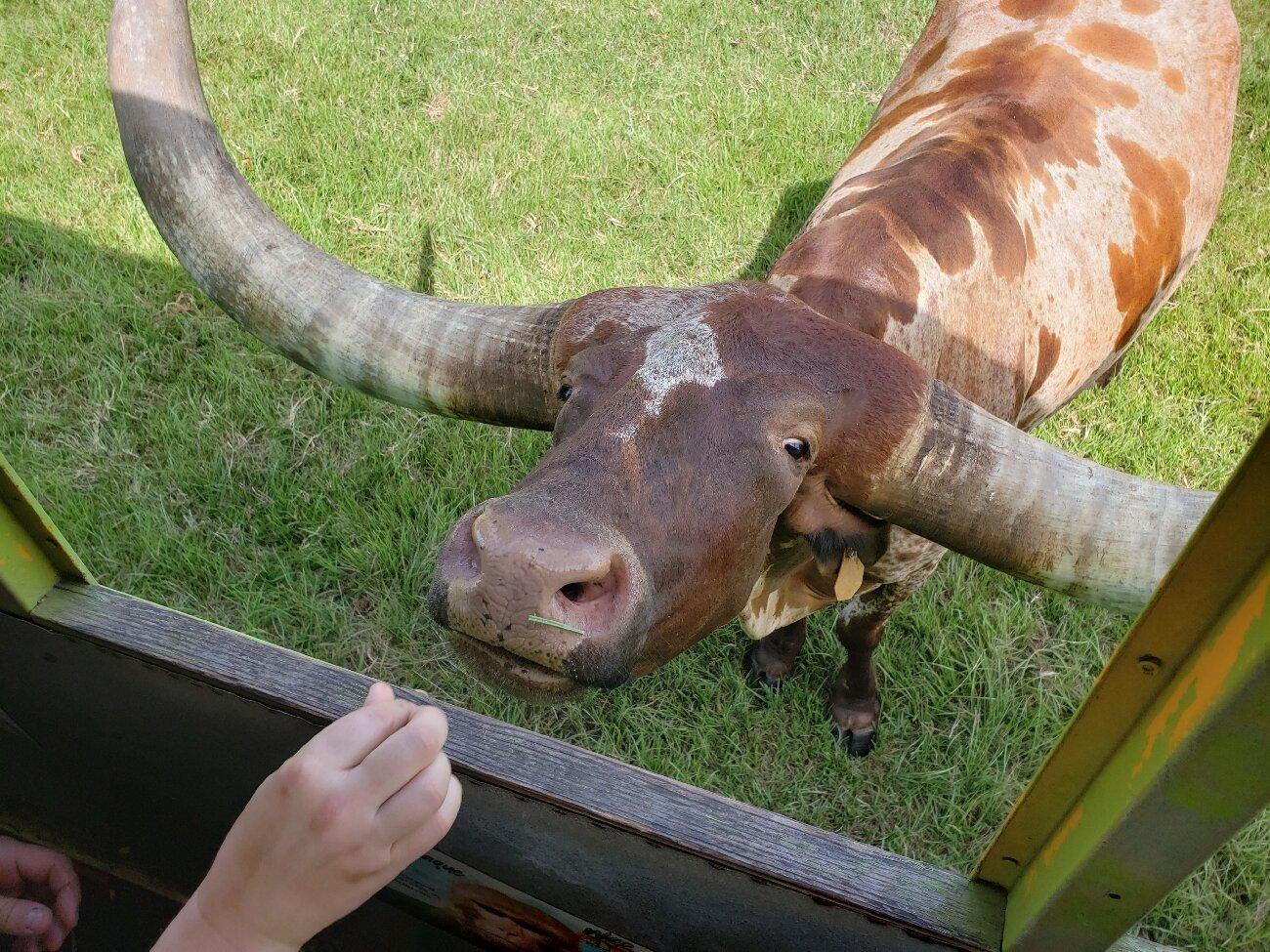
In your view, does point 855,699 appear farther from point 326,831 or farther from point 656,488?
point 326,831

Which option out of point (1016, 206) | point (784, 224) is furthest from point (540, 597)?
point (784, 224)

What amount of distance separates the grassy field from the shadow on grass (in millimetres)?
21

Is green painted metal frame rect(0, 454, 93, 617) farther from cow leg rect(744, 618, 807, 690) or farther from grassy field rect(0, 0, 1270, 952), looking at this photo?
cow leg rect(744, 618, 807, 690)

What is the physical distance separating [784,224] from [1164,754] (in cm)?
432

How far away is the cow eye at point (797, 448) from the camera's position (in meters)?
1.98

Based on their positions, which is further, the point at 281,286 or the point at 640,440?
the point at 281,286

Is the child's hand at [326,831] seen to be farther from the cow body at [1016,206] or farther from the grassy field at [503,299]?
the grassy field at [503,299]

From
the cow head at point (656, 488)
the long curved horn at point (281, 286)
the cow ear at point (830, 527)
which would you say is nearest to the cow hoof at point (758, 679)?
the cow ear at point (830, 527)

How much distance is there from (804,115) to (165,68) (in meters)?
4.07

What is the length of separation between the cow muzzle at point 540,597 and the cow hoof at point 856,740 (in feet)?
6.54

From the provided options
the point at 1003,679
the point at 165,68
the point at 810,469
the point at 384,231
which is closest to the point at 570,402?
the point at 810,469

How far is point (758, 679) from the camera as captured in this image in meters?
3.67

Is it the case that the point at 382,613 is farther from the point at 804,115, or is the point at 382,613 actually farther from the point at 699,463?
the point at 804,115

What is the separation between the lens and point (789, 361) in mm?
1994
